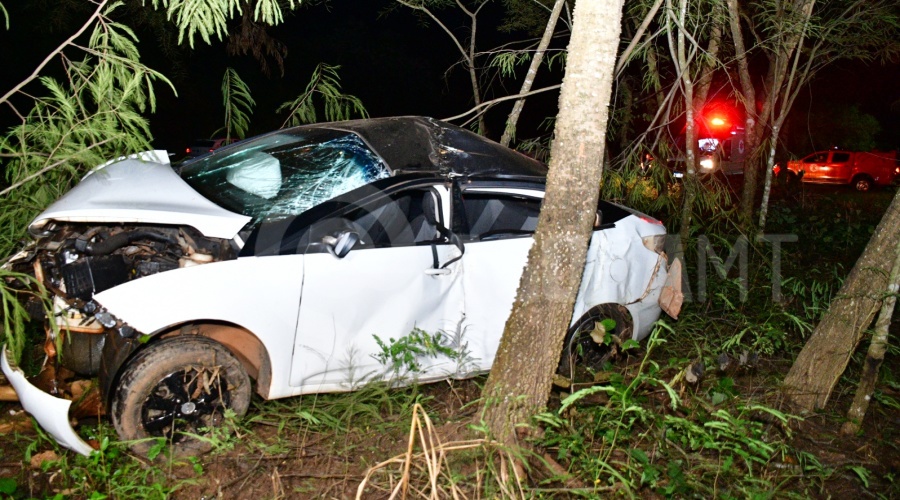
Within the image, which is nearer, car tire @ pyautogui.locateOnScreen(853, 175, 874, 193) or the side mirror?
the side mirror

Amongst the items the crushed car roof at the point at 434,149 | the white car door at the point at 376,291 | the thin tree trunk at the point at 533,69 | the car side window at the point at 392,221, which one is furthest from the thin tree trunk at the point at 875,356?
the thin tree trunk at the point at 533,69

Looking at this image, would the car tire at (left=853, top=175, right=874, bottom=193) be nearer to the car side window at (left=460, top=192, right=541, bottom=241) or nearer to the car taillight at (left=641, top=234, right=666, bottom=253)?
the car taillight at (left=641, top=234, right=666, bottom=253)

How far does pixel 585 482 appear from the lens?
11.3 feet

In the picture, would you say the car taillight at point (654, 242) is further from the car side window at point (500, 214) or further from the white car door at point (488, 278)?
the white car door at point (488, 278)

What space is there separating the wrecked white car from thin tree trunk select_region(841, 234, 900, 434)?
144 centimetres

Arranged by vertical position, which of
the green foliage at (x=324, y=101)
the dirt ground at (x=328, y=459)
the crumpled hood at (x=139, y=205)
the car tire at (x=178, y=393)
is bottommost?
the dirt ground at (x=328, y=459)

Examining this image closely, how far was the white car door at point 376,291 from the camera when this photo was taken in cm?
370

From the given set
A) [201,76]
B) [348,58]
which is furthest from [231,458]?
[348,58]

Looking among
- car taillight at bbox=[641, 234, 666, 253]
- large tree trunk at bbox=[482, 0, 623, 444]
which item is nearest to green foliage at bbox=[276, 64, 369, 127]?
car taillight at bbox=[641, 234, 666, 253]

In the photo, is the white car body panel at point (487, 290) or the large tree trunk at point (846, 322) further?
the large tree trunk at point (846, 322)

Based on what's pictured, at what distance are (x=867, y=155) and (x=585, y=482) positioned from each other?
859 inches

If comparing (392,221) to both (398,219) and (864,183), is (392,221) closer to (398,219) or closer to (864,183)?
(398,219)

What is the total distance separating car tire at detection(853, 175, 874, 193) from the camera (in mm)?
21484

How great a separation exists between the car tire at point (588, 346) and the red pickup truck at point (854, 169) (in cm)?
1883
